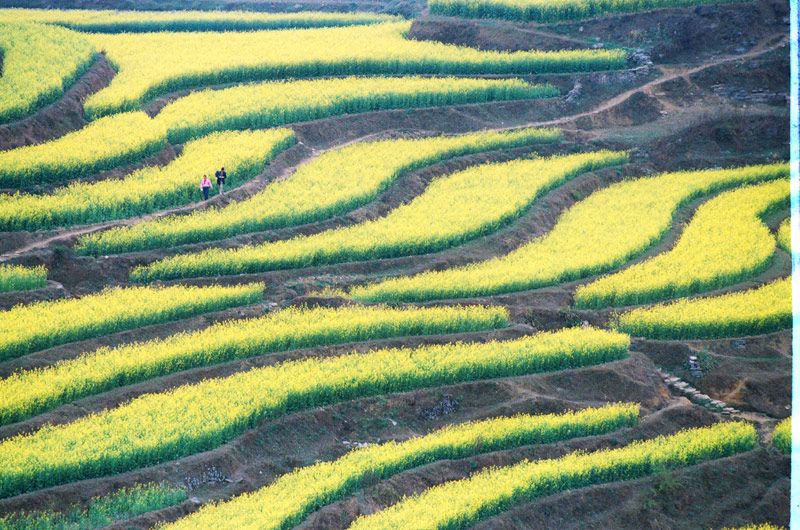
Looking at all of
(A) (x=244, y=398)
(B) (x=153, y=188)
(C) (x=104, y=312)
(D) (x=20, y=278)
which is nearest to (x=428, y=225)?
(B) (x=153, y=188)

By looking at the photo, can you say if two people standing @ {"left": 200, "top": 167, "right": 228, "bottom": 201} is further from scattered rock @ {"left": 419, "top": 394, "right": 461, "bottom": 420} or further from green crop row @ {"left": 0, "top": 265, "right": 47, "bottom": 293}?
scattered rock @ {"left": 419, "top": 394, "right": 461, "bottom": 420}

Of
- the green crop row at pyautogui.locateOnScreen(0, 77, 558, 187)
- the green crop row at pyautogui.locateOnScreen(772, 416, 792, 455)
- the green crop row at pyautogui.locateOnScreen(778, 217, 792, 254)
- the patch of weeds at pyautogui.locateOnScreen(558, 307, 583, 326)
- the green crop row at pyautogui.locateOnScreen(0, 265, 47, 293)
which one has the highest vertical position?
the green crop row at pyautogui.locateOnScreen(0, 77, 558, 187)

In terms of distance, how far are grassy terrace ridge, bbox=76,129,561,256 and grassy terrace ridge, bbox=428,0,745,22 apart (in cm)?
803

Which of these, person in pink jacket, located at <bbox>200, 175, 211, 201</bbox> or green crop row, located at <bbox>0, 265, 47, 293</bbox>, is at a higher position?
person in pink jacket, located at <bbox>200, 175, 211, 201</bbox>

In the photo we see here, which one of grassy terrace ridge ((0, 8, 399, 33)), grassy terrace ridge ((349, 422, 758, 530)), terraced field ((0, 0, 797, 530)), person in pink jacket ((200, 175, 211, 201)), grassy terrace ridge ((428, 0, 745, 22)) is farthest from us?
grassy terrace ridge ((0, 8, 399, 33))

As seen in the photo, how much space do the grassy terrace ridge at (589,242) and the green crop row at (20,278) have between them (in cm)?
619

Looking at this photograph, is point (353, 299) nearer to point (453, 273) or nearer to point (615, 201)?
point (453, 273)

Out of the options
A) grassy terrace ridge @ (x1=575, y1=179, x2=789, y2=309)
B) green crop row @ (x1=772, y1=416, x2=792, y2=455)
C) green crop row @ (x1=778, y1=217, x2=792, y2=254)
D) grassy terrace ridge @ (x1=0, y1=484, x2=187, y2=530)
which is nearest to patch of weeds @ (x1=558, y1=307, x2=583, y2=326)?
grassy terrace ridge @ (x1=575, y1=179, x2=789, y2=309)

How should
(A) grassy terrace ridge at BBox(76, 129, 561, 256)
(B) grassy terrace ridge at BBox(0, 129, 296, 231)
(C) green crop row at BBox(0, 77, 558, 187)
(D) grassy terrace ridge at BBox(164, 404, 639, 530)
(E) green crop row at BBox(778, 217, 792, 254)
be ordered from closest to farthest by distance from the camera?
(D) grassy terrace ridge at BBox(164, 404, 639, 530), (B) grassy terrace ridge at BBox(0, 129, 296, 231), (A) grassy terrace ridge at BBox(76, 129, 561, 256), (C) green crop row at BBox(0, 77, 558, 187), (E) green crop row at BBox(778, 217, 792, 254)

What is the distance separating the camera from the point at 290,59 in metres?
35.5

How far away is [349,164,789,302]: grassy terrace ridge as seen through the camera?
73.8 feet

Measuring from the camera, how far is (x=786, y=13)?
121 ft

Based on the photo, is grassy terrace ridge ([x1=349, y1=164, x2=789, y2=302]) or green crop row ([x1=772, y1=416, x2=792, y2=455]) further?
grassy terrace ridge ([x1=349, y1=164, x2=789, y2=302])

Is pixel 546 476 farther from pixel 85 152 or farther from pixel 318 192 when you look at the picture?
pixel 85 152
